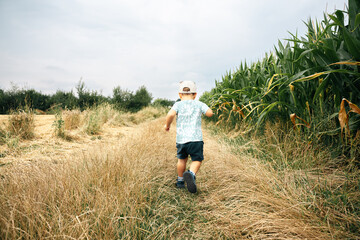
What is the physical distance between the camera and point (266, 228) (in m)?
1.11

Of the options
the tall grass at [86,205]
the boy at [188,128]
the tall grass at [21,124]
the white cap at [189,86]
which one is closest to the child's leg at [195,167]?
the boy at [188,128]

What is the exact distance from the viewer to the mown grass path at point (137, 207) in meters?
1.02

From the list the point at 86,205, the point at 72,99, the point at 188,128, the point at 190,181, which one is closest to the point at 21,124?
the point at 86,205

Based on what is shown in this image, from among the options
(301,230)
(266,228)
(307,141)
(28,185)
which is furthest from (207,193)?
(28,185)

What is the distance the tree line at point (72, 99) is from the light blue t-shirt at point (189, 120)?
7.24m

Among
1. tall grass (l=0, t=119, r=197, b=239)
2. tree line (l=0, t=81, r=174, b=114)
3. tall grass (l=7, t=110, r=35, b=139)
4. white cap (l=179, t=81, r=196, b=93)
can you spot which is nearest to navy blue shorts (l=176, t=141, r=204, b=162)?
tall grass (l=0, t=119, r=197, b=239)

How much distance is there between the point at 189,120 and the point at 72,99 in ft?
42.9

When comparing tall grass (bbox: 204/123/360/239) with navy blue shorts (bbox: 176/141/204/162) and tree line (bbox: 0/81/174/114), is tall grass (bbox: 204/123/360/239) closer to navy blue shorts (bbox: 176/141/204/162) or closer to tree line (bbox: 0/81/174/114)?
navy blue shorts (bbox: 176/141/204/162)

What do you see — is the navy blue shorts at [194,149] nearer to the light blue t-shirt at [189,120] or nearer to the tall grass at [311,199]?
the light blue t-shirt at [189,120]

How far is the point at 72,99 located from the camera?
12570mm

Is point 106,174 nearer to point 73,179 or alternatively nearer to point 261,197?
point 73,179

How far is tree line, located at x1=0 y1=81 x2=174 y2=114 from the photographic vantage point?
12.6m

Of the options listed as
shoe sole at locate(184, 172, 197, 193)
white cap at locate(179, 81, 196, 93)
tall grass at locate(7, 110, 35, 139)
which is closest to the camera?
shoe sole at locate(184, 172, 197, 193)

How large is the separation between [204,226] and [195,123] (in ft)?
3.73
